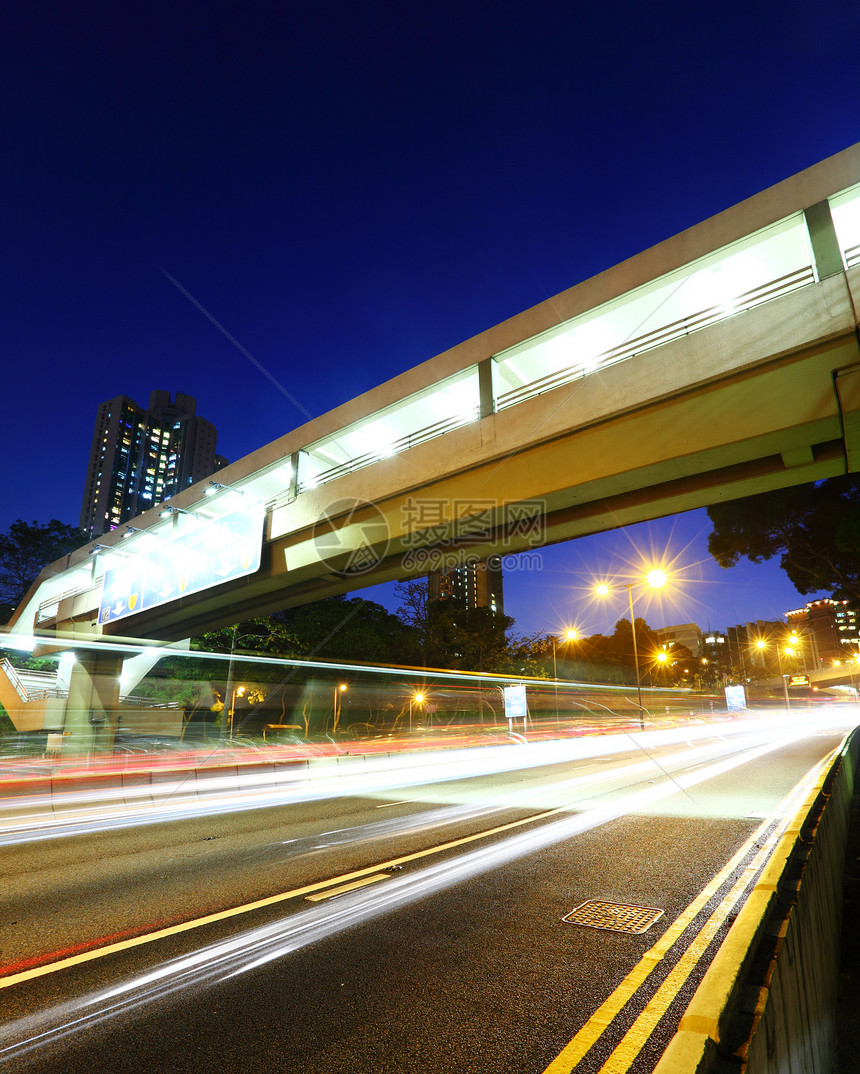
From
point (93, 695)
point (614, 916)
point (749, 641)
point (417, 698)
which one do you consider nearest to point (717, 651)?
point (749, 641)

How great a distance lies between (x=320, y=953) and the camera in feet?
14.3

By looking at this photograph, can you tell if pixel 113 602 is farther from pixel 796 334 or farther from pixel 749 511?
pixel 749 511

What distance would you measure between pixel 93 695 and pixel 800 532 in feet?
105

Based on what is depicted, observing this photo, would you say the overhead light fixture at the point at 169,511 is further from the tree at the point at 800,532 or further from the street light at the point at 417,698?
the street light at the point at 417,698

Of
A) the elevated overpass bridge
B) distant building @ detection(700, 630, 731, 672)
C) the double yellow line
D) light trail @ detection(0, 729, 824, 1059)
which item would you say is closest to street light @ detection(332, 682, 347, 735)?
the elevated overpass bridge

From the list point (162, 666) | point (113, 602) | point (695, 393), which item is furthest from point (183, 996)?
point (162, 666)

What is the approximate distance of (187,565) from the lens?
60.6 feet

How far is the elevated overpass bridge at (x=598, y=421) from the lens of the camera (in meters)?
9.01

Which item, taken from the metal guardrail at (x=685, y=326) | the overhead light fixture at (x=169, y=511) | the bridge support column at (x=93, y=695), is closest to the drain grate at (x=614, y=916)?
the metal guardrail at (x=685, y=326)

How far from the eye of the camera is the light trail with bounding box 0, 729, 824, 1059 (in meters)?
3.44

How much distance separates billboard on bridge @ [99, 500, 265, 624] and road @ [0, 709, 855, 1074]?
7.48 m

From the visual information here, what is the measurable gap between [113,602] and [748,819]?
71.0ft

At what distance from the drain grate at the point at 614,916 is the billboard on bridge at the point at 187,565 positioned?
1257cm

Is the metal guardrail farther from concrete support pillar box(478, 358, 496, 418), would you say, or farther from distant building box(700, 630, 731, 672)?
distant building box(700, 630, 731, 672)
